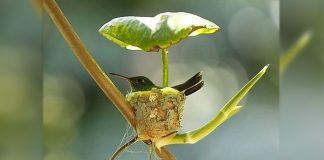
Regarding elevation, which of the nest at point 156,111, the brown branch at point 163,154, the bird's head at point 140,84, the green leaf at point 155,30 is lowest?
the brown branch at point 163,154

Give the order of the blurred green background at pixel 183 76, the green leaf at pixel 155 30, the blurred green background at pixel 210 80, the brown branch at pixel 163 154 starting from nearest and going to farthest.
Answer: the green leaf at pixel 155 30 → the brown branch at pixel 163 154 → the blurred green background at pixel 210 80 → the blurred green background at pixel 183 76

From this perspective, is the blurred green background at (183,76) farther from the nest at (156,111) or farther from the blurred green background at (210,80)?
the nest at (156,111)

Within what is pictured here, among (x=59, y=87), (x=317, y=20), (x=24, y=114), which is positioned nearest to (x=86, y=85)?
(x=59, y=87)

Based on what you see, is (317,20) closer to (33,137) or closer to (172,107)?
(172,107)

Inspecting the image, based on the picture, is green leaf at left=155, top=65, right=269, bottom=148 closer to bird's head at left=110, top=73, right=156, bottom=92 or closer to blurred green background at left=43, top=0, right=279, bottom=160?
bird's head at left=110, top=73, right=156, bottom=92

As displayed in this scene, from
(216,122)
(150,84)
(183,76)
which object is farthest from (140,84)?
(183,76)

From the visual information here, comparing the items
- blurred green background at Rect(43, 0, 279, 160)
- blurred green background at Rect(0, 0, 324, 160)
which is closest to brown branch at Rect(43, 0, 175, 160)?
blurred green background at Rect(0, 0, 324, 160)

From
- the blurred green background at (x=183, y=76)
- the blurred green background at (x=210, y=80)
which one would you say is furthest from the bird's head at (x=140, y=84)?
the blurred green background at (x=183, y=76)
